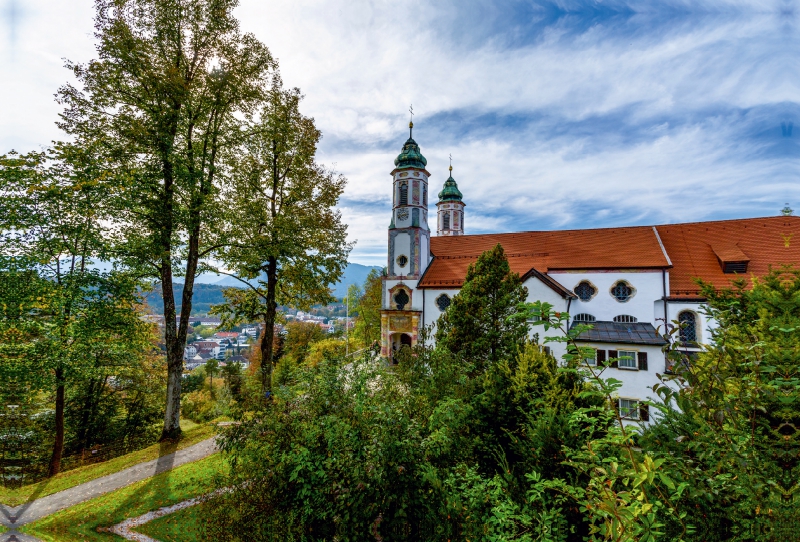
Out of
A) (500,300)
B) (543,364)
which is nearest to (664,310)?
(500,300)

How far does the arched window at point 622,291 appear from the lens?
2114 centimetres

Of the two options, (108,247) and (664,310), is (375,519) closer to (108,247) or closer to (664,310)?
(108,247)

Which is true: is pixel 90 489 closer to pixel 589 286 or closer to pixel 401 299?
pixel 401 299

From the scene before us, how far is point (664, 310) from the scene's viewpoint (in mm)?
20016

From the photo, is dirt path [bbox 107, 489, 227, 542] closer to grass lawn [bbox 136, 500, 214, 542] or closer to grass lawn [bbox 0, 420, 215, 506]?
grass lawn [bbox 136, 500, 214, 542]

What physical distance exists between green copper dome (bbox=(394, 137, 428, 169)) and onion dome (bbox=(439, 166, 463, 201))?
16.9 metres

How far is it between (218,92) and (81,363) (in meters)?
10.2

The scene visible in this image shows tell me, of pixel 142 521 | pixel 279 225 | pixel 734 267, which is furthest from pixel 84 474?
pixel 734 267

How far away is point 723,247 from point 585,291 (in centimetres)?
845

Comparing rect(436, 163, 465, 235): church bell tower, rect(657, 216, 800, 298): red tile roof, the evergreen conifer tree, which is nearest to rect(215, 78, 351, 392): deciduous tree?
the evergreen conifer tree

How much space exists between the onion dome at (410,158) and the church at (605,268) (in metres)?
0.08

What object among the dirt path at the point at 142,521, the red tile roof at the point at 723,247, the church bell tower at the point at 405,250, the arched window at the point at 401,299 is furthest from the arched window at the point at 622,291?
the dirt path at the point at 142,521

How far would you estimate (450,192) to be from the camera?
4425 cm

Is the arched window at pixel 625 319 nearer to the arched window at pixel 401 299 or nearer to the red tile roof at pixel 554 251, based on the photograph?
the red tile roof at pixel 554 251
